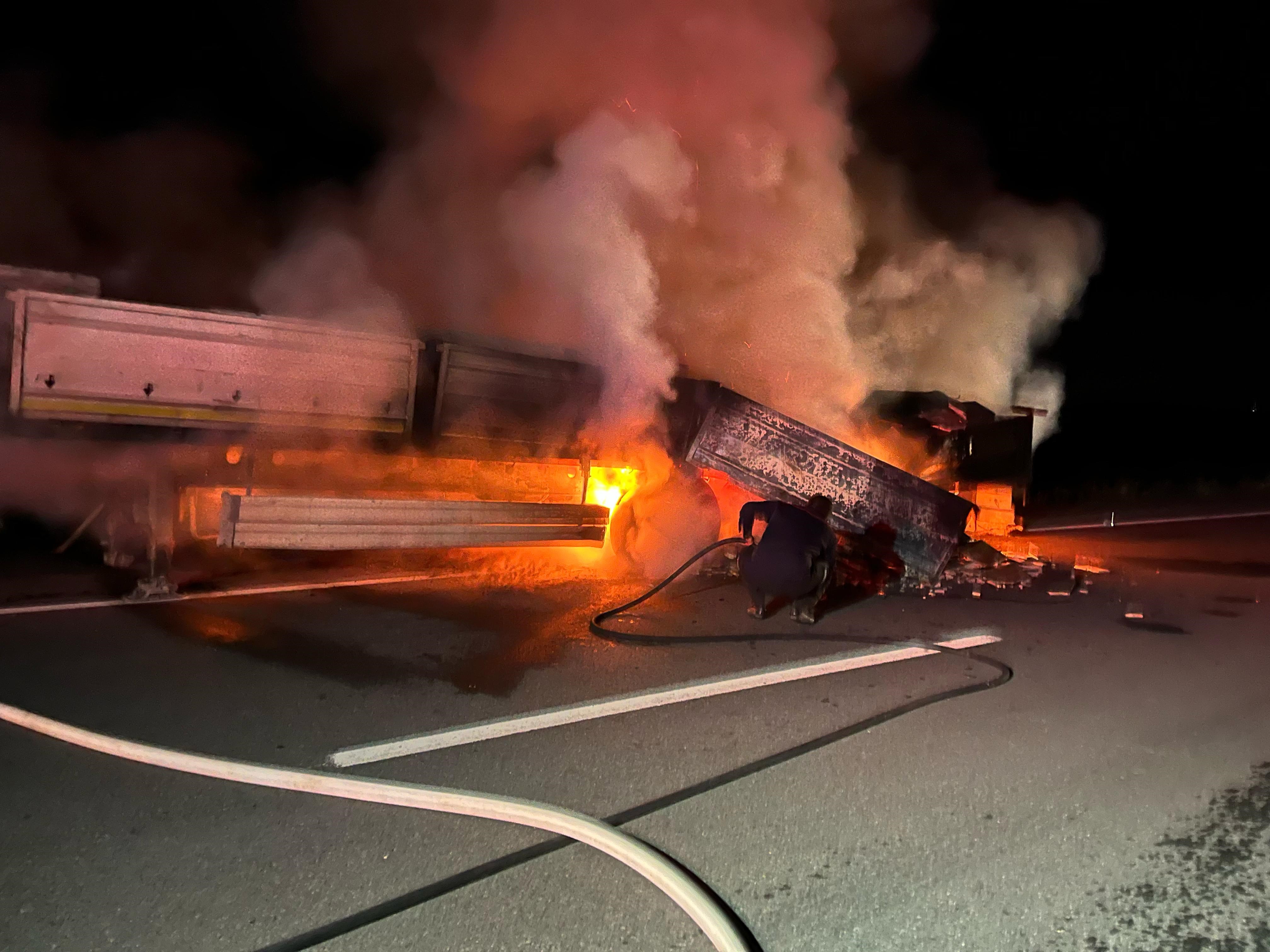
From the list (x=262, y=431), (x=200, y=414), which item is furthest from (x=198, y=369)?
(x=262, y=431)

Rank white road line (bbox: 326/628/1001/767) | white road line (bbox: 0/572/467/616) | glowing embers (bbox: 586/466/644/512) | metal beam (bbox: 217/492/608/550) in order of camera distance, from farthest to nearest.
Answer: glowing embers (bbox: 586/466/644/512) < metal beam (bbox: 217/492/608/550) < white road line (bbox: 0/572/467/616) < white road line (bbox: 326/628/1001/767)

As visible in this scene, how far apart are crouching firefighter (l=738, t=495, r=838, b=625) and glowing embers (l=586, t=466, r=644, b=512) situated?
214cm

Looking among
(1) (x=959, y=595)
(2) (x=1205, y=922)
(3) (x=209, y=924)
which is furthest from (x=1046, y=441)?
(3) (x=209, y=924)

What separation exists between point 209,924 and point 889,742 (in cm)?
276

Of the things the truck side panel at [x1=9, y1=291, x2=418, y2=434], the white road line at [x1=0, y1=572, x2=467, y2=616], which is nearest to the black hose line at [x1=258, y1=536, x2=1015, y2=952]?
the white road line at [x1=0, y1=572, x2=467, y2=616]

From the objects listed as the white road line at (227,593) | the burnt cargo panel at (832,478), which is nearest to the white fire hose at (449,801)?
the white road line at (227,593)

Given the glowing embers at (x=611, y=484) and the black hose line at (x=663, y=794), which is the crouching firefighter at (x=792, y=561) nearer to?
the black hose line at (x=663, y=794)

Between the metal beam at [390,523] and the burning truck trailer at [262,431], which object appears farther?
the metal beam at [390,523]

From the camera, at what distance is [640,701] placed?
13.8ft

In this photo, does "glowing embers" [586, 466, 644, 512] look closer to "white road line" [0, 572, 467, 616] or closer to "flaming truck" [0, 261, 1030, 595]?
"flaming truck" [0, 261, 1030, 595]

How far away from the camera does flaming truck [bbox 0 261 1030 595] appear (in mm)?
5609

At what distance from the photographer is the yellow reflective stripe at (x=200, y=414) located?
5.49 m

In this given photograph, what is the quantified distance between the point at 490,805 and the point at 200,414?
4383 millimetres

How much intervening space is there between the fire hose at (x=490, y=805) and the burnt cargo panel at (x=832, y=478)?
142 inches
